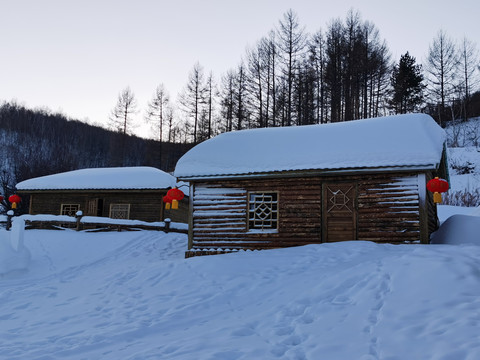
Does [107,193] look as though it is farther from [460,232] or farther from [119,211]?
→ [460,232]

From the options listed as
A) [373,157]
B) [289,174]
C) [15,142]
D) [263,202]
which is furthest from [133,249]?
[15,142]

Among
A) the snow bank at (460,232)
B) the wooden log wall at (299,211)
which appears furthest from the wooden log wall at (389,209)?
the snow bank at (460,232)

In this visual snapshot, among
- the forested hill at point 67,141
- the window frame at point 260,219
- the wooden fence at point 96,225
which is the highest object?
the forested hill at point 67,141

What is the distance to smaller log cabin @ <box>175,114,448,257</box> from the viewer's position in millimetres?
10961

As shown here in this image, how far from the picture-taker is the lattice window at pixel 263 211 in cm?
1249

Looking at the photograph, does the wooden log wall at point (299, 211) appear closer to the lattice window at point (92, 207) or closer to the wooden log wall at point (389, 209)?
the wooden log wall at point (389, 209)

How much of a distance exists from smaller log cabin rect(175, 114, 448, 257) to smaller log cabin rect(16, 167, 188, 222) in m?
7.46

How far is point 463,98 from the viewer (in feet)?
124

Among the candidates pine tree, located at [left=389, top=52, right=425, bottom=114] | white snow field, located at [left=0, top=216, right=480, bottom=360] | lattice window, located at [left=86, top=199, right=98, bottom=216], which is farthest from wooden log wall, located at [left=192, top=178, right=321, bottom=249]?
pine tree, located at [left=389, top=52, right=425, bottom=114]

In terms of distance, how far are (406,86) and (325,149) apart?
25166 millimetres

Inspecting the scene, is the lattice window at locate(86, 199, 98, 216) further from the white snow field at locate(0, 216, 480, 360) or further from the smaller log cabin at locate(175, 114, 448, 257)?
the smaller log cabin at locate(175, 114, 448, 257)

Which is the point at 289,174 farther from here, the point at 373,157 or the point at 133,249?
the point at 133,249

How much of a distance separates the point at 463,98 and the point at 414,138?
106 ft

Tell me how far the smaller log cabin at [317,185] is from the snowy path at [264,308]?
123 cm
